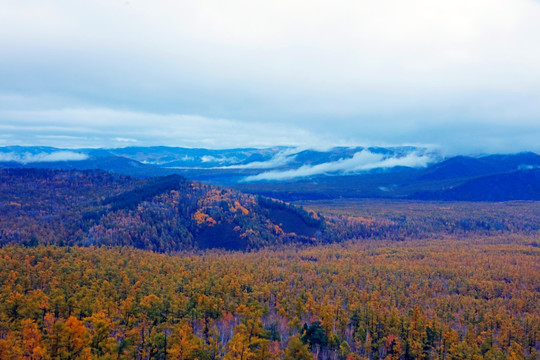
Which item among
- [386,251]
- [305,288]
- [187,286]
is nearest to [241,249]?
[386,251]

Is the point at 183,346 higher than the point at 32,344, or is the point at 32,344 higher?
the point at 32,344

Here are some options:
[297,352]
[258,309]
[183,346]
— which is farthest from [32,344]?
[258,309]

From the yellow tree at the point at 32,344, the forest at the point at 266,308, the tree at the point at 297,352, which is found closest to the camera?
the yellow tree at the point at 32,344

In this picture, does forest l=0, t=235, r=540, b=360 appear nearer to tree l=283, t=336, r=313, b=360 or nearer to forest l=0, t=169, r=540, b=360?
tree l=283, t=336, r=313, b=360

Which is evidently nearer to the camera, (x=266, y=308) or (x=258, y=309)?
(x=258, y=309)

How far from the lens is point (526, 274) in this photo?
129 m

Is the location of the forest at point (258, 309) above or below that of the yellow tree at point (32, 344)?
below

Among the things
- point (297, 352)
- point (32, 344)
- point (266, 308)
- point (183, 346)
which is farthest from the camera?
point (266, 308)

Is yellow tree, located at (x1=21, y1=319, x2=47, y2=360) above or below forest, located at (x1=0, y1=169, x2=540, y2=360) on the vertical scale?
above

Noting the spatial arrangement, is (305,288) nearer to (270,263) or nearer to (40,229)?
(270,263)

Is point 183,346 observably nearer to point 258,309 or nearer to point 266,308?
point 258,309

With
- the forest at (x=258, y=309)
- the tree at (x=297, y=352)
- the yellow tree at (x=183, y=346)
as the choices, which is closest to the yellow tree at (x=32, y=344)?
the forest at (x=258, y=309)

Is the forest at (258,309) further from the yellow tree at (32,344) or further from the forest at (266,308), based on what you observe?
the forest at (266,308)

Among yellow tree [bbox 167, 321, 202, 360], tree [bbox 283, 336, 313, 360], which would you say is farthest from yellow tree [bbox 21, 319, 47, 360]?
tree [bbox 283, 336, 313, 360]
